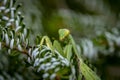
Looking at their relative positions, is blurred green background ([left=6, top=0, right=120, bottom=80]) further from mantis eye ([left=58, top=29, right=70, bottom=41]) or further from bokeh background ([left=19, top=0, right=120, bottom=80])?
mantis eye ([left=58, top=29, right=70, bottom=41])

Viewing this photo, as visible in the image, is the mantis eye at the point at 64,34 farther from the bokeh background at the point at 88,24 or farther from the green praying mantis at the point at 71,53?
the bokeh background at the point at 88,24

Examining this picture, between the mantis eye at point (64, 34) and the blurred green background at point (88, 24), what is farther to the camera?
the blurred green background at point (88, 24)

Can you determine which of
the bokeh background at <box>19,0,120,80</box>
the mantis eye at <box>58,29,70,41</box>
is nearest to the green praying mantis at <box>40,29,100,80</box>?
the mantis eye at <box>58,29,70,41</box>

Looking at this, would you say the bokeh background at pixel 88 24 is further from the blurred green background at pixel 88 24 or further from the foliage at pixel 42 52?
the foliage at pixel 42 52

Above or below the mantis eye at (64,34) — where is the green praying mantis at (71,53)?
below

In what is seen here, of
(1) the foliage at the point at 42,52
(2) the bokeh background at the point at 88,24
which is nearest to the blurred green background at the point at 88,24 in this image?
(2) the bokeh background at the point at 88,24

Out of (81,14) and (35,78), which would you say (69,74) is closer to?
(35,78)
